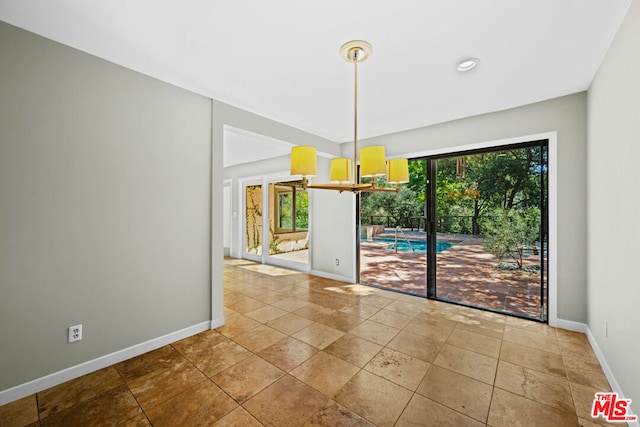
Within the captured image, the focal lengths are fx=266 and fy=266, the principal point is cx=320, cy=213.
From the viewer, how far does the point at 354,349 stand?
97.7 inches

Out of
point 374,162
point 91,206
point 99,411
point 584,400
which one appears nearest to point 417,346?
point 584,400

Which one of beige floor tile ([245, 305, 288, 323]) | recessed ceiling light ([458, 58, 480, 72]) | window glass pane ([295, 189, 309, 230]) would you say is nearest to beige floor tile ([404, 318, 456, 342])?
beige floor tile ([245, 305, 288, 323])

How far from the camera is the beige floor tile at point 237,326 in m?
2.83

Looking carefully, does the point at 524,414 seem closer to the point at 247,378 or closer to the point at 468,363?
the point at 468,363

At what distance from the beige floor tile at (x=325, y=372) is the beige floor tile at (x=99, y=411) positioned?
3.65 ft

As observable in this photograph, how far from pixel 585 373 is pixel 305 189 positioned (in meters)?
2.68

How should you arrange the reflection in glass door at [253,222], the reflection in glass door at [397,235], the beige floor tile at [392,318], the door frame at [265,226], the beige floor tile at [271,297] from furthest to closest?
the reflection in glass door at [253,222]
the door frame at [265,226]
the reflection in glass door at [397,235]
the beige floor tile at [271,297]
the beige floor tile at [392,318]

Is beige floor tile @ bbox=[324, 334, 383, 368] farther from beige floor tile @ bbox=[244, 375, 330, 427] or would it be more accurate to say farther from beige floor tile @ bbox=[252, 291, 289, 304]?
beige floor tile @ bbox=[252, 291, 289, 304]

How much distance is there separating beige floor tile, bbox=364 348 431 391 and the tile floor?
0.04 feet

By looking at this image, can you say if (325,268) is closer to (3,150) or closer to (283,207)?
(283,207)

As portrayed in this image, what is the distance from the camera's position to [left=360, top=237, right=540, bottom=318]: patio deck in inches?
132

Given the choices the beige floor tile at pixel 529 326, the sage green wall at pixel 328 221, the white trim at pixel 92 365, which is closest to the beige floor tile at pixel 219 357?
the white trim at pixel 92 365

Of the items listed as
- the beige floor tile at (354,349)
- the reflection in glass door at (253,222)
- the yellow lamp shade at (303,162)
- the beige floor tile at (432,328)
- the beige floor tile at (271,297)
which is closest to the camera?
the yellow lamp shade at (303,162)

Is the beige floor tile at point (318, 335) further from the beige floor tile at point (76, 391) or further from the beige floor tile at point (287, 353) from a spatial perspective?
the beige floor tile at point (76, 391)
